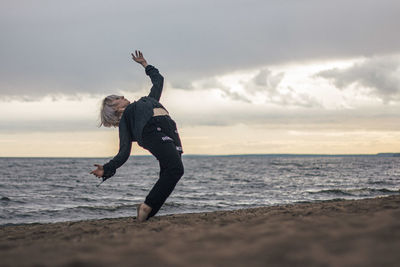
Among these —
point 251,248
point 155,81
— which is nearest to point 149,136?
point 155,81

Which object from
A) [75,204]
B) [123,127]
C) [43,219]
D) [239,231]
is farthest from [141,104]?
[75,204]

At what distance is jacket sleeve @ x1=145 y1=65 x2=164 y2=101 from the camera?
18.2ft

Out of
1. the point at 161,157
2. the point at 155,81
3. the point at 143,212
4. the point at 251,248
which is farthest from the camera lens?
the point at 155,81

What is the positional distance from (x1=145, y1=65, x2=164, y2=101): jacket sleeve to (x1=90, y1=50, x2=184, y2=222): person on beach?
0.26 meters

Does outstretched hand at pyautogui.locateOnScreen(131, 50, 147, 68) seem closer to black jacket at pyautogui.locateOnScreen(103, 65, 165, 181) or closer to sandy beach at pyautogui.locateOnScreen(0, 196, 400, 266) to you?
black jacket at pyautogui.locateOnScreen(103, 65, 165, 181)

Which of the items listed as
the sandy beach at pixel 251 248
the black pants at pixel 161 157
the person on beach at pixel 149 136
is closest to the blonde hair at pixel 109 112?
the person on beach at pixel 149 136

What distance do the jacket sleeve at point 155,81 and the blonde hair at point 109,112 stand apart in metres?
0.60

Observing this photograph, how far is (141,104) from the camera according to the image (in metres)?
5.11

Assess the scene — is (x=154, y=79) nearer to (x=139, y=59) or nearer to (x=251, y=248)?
(x=139, y=59)

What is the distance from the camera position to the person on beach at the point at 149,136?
16.5 feet

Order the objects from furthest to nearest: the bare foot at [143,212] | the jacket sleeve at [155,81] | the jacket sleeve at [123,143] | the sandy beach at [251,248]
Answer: the jacket sleeve at [155,81] < the bare foot at [143,212] < the jacket sleeve at [123,143] < the sandy beach at [251,248]

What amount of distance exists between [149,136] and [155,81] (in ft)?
3.36

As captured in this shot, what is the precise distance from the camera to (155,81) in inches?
220

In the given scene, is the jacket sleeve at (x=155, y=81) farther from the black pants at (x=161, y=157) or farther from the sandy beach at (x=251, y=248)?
the sandy beach at (x=251, y=248)
